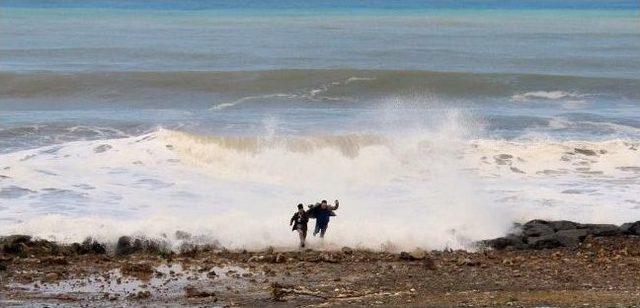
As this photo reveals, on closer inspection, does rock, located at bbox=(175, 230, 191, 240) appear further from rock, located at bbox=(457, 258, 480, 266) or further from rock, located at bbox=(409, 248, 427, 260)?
rock, located at bbox=(457, 258, 480, 266)

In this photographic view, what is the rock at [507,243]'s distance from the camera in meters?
18.5

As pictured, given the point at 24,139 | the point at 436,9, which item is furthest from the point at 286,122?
the point at 436,9

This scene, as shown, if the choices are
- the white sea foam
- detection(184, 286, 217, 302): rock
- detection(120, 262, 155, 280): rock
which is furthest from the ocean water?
detection(184, 286, 217, 302): rock

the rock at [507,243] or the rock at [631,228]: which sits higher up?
the rock at [631,228]

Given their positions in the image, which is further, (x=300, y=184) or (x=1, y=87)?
(x=1, y=87)

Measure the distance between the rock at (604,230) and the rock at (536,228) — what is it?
59cm

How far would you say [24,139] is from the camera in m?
28.1

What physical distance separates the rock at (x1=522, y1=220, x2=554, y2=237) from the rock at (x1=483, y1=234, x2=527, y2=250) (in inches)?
9.1

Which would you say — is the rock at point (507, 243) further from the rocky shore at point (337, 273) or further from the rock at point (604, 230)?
the rock at point (604, 230)

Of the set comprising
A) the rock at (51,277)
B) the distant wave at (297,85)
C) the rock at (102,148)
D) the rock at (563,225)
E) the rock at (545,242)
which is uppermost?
the distant wave at (297,85)

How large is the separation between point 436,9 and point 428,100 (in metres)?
70.6

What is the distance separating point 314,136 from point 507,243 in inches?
424

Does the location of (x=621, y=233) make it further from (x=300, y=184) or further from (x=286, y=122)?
(x=286, y=122)

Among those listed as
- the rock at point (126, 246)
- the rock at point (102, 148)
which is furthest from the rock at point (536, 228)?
the rock at point (102, 148)
